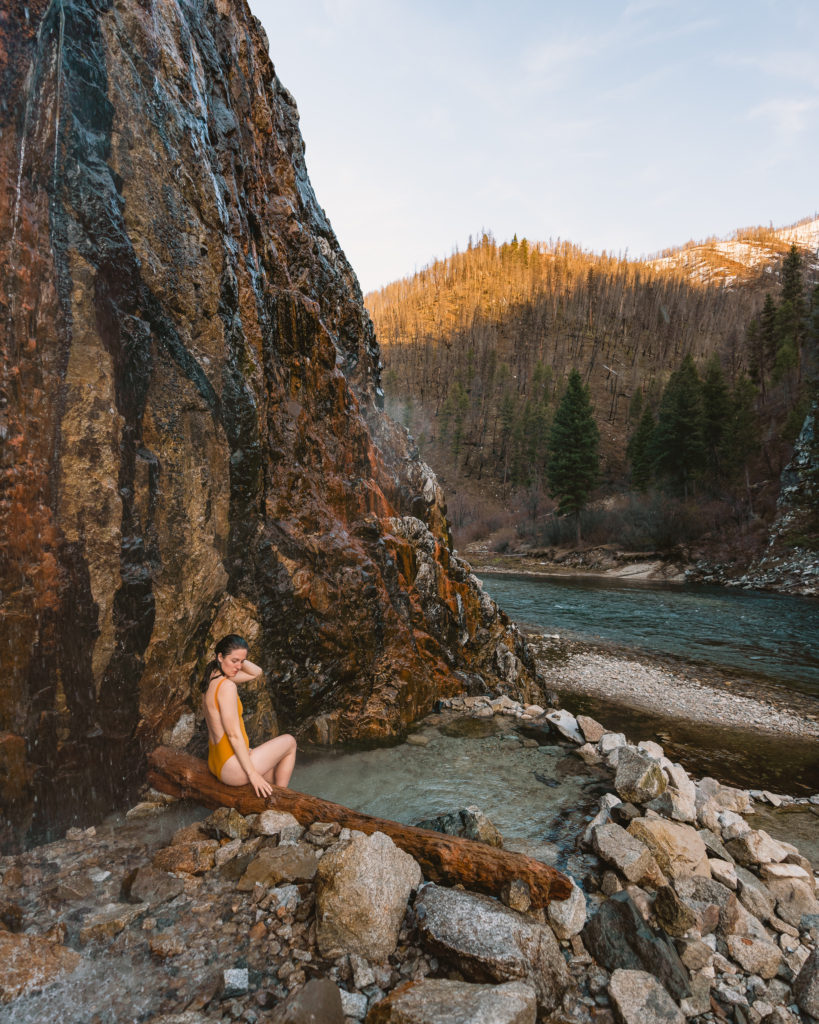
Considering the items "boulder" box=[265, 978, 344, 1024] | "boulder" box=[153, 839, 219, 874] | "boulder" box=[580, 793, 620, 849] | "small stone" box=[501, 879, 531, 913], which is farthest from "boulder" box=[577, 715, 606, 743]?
"boulder" box=[265, 978, 344, 1024]

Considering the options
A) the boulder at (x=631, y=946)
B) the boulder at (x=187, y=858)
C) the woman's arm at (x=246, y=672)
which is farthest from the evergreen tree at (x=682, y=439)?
the boulder at (x=187, y=858)

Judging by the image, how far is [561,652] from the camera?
15.9 metres

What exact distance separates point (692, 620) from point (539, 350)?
85018mm

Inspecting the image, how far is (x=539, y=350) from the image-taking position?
97.6 meters

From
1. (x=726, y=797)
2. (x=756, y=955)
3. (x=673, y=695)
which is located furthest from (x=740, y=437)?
(x=756, y=955)

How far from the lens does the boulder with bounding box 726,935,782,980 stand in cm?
329

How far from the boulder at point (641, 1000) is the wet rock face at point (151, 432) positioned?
13.5ft

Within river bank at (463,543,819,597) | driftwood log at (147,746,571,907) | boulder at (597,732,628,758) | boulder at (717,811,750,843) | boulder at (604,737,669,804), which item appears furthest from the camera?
river bank at (463,543,819,597)

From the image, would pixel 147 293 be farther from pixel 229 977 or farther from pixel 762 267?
pixel 762 267

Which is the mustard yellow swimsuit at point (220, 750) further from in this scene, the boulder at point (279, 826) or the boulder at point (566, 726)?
the boulder at point (566, 726)

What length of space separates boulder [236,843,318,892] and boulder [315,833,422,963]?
0.70 feet

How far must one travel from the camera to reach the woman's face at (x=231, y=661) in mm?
4441

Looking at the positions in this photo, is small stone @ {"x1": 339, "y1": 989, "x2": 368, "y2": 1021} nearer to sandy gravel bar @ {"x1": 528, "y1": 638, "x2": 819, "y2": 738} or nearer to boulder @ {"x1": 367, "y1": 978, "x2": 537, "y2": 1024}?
boulder @ {"x1": 367, "y1": 978, "x2": 537, "y2": 1024}

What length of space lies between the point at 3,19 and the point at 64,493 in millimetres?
3610
